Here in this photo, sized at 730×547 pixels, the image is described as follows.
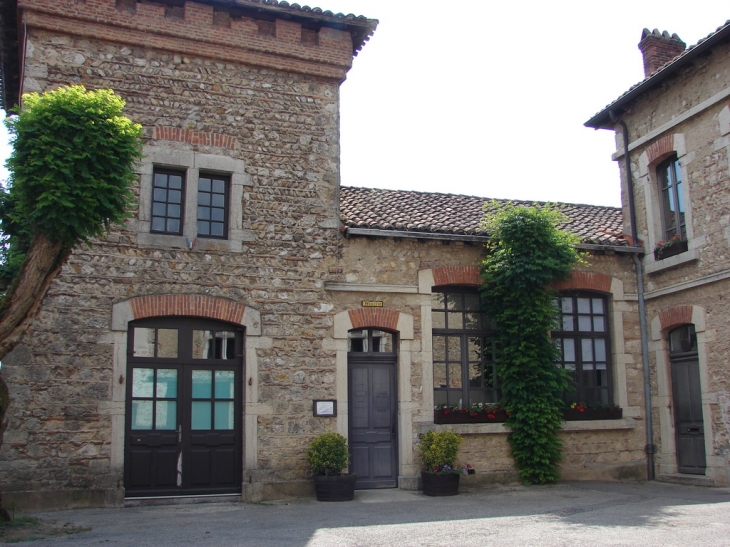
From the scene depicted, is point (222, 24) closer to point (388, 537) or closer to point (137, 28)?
point (137, 28)

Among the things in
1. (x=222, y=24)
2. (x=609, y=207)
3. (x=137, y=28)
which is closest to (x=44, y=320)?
(x=137, y=28)

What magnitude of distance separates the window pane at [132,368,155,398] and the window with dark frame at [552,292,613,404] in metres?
6.89

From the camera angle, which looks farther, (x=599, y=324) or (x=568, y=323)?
(x=599, y=324)

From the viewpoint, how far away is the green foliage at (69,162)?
27.7 feet

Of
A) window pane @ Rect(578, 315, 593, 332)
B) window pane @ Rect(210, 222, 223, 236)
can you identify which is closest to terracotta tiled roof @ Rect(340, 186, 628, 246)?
window pane @ Rect(578, 315, 593, 332)

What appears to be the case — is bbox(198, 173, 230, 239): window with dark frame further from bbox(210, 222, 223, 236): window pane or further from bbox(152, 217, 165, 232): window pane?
bbox(152, 217, 165, 232): window pane

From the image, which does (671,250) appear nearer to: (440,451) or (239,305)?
(440,451)

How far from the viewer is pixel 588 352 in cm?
1350

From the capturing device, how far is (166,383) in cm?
1099

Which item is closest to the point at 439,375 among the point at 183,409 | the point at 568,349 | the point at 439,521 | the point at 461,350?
the point at 461,350

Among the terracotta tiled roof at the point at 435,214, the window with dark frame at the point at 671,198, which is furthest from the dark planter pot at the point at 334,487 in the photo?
the window with dark frame at the point at 671,198

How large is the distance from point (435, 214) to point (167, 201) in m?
4.77

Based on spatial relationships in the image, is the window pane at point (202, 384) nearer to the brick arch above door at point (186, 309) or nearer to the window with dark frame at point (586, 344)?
the brick arch above door at point (186, 309)

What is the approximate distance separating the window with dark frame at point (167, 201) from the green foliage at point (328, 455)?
3.78 meters
